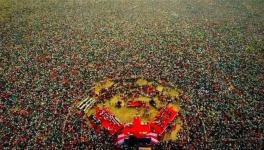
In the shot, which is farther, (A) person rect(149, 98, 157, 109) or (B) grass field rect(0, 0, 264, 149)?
(A) person rect(149, 98, 157, 109)

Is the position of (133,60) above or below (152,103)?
above

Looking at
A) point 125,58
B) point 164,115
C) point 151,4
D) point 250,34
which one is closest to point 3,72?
point 125,58

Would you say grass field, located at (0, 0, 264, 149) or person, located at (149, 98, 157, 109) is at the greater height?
grass field, located at (0, 0, 264, 149)

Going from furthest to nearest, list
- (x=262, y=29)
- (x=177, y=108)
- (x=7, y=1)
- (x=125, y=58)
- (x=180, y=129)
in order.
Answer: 1. (x=7, y=1)
2. (x=262, y=29)
3. (x=125, y=58)
4. (x=177, y=108)
5. (x=180, y=129)

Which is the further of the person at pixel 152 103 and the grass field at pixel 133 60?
the person at pixel 152 103

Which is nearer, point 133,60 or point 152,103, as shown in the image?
point 152,103

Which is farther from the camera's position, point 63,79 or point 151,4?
point 151,4

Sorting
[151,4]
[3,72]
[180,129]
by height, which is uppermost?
[151,4]

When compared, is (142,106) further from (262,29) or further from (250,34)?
(262,29)
